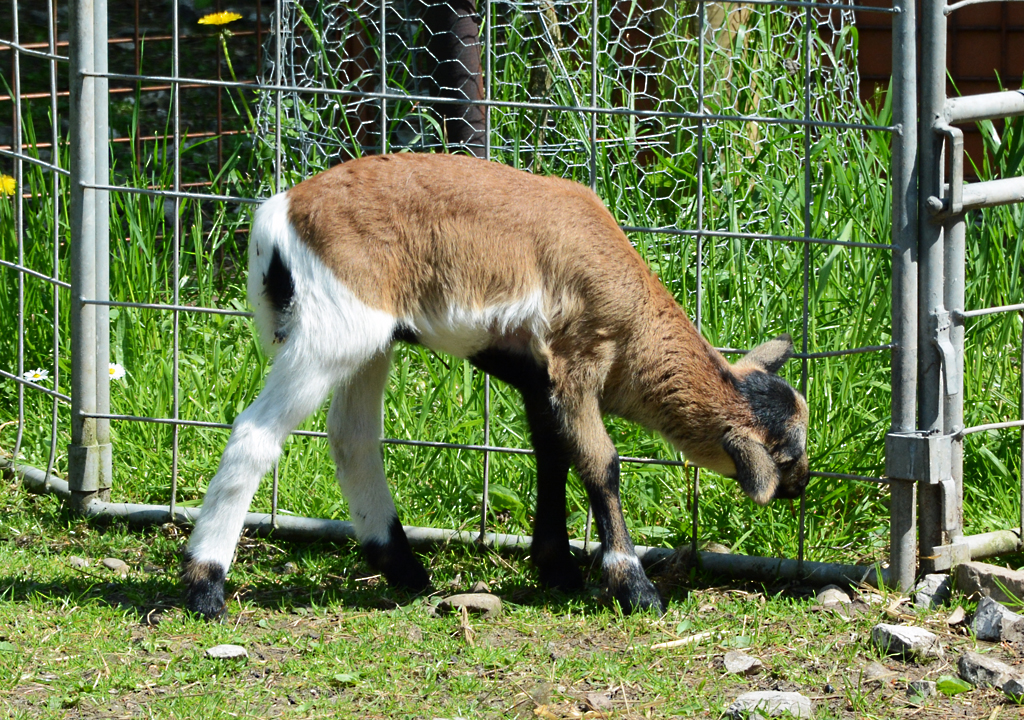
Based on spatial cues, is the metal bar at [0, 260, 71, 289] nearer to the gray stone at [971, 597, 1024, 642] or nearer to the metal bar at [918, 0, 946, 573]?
the metal bar at [918, 0, 946, 573]

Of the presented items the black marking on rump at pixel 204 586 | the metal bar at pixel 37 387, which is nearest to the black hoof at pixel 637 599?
the black marking on rump at pixel 204 586

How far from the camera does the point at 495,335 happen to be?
3.89m

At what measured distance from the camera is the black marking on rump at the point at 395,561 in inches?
167

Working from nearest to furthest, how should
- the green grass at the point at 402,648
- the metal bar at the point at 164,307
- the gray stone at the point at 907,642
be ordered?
the green grass at the point at 402,648, the gray stone at the point at 907,642, the metal bar at the point at 164,307

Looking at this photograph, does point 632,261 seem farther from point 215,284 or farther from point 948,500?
Result: point 215,284

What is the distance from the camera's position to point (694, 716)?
3291mm

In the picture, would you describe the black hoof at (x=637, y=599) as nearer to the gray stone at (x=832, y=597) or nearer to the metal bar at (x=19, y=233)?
the gray stone at (x=832, y=597)

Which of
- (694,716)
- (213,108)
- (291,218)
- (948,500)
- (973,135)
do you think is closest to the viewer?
(694,716)

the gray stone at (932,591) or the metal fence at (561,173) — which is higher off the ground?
the metal fence at (561,173)

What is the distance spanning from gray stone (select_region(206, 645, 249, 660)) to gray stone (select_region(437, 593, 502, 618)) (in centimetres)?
71

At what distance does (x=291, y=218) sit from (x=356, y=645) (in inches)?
52.7

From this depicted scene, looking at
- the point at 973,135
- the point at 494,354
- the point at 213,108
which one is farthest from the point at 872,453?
the point at 213,108

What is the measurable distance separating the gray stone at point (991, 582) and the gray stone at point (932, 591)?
0.06 metres

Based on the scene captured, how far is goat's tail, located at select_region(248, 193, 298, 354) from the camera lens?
3.71 m
